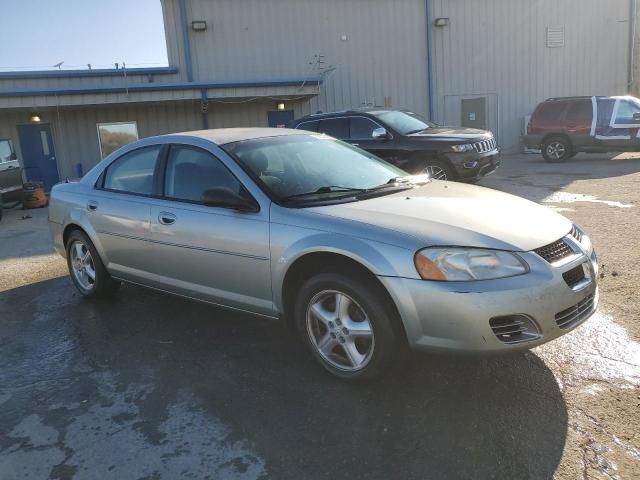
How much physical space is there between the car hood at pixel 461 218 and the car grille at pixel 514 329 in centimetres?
37

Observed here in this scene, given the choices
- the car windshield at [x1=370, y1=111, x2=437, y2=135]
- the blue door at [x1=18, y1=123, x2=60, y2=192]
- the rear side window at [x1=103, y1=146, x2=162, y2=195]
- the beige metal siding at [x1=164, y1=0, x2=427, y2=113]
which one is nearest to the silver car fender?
the rear side window at [x1=103, y1=146, x2=162, y2=195]

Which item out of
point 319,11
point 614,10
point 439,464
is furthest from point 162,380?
point 614,10

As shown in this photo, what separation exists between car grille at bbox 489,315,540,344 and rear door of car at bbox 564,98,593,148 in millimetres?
13785

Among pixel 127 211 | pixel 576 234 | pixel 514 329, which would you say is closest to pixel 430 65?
pixel 127 211

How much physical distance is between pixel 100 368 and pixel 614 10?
77.0 ft

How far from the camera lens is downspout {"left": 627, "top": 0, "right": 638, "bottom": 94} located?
836 inches

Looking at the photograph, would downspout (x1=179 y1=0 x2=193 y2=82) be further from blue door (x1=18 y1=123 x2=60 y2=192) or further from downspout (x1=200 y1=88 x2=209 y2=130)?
blue door (x1=18 y1=123 x2=60 y2=192)

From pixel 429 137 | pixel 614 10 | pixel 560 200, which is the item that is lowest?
pixel 560 200

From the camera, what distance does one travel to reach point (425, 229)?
3.10 meters

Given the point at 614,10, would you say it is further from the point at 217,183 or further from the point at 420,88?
the point at 217,183

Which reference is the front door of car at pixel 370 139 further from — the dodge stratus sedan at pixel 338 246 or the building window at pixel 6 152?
the building window at pixel 6 152

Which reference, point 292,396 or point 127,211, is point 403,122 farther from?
A: point 292,396

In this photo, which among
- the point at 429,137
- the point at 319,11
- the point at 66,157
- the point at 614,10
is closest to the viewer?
the point at 429,137

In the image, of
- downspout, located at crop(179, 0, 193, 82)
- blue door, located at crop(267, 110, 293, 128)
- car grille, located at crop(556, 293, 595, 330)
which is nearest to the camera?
car grille, located at crop(556, 293, 595, 330)
